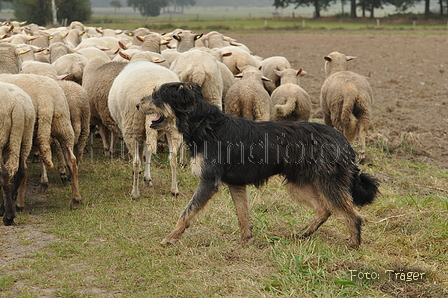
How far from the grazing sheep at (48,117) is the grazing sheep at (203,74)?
228cm

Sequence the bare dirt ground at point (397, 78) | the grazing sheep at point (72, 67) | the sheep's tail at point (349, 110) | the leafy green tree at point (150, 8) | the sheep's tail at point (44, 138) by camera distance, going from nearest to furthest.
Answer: the sheep's tail at point (44, 138)
the sheep's tail at point (349, 110)
the grazing sheep at point (72, 67)
the bare dirt ground at point (397, 78)
the leafy green tree at point (150, 8)

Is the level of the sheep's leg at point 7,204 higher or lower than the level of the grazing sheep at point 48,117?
lower

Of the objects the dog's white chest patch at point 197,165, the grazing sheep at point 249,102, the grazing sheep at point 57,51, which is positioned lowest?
the dog's white chest patch at point 197,165

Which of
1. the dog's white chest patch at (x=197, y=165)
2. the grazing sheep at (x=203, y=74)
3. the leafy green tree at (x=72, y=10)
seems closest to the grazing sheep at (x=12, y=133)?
the dog's white chest patch at (x=197, y=165)

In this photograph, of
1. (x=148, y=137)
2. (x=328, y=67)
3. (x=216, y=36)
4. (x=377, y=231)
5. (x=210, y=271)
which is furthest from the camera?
(x=216, y=36)

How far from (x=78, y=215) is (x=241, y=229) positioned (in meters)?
2.23

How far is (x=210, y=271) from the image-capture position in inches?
191

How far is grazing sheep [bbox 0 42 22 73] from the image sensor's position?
8469 mm

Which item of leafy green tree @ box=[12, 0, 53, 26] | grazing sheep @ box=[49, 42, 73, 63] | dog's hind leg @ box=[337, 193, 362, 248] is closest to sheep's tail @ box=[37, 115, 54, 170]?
dog's hind leg @ box=[337, 193, 362, 248]

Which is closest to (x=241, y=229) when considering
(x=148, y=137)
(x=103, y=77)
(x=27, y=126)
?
(x=148, y=137)

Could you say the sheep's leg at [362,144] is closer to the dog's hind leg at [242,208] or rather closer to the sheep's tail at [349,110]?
the sheep's tail at [349,110]

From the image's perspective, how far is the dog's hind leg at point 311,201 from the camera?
5504mm

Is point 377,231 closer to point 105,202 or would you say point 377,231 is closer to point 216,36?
point 105,202

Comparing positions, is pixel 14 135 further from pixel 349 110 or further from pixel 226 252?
pixel 349 110
